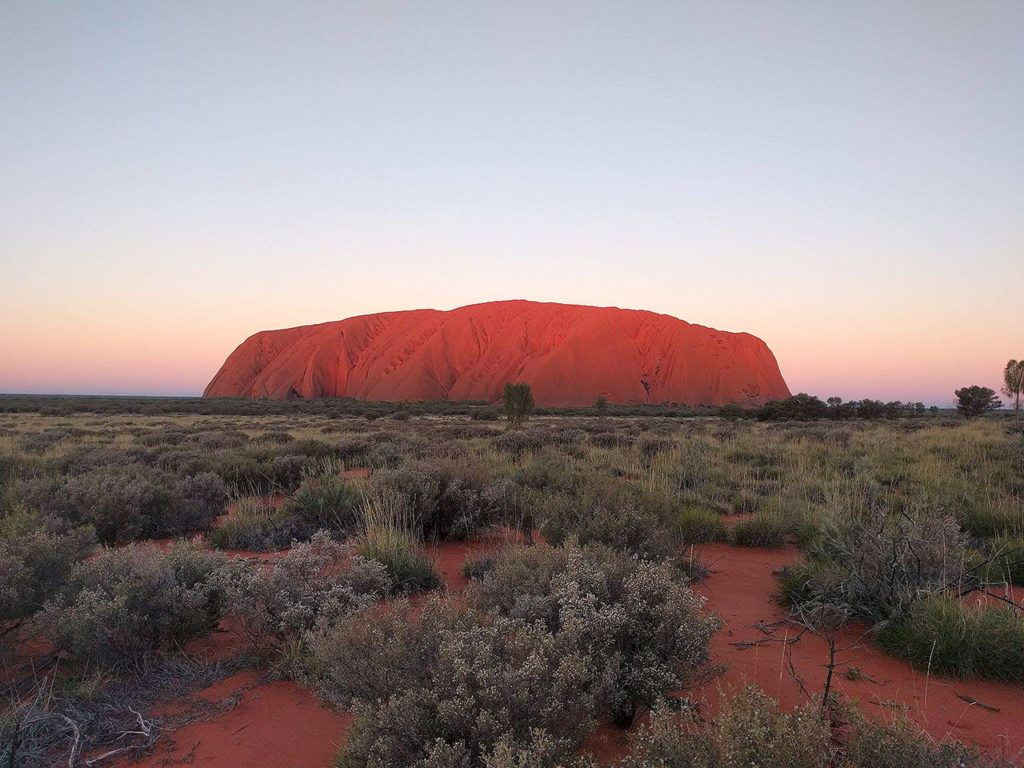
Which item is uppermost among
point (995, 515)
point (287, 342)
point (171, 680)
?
point (287, 342)

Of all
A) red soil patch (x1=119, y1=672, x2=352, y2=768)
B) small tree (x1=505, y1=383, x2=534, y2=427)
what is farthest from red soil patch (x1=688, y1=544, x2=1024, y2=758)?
small tree (x1=505, y1=383, x2=534, y2=427)

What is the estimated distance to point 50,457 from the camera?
11242 millimetres

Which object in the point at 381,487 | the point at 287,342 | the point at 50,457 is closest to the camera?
the point at 381,487

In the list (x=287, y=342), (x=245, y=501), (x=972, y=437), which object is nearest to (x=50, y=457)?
(x=245, y=501)

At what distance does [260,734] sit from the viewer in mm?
2932

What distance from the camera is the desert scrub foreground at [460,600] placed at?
2.29 metres

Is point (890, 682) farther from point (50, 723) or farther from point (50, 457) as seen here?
point (50, 457)

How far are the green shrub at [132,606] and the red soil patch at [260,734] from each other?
1.89 ft

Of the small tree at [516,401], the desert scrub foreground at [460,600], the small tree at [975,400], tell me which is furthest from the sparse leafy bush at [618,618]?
the small tree at [975,400]

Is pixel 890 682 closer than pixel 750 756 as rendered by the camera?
A: No

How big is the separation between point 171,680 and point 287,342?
100373 millimetres

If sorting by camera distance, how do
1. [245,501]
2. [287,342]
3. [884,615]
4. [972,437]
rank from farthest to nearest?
[287,342] < [972,437] < [245,501] < [884,615]

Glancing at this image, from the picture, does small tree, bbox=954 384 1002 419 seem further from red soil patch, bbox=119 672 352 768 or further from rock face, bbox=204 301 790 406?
red soil patch, bbox=119 672 352 768

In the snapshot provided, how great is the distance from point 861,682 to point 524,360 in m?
73.3
